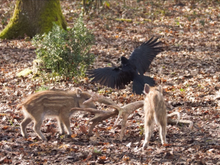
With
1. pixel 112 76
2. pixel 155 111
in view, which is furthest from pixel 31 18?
pixel 155 111

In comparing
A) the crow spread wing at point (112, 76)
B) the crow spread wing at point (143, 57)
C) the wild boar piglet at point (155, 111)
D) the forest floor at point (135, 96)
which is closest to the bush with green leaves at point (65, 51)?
the forest floor at point (135, 96)

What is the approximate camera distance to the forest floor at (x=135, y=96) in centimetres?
448

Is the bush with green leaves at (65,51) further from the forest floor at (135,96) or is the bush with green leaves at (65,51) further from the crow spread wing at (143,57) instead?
the crow spread wing at (143,57)

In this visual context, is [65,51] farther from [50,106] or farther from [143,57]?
[50,106]

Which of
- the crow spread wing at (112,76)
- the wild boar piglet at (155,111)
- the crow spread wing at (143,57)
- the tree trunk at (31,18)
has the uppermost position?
the tree trunk at (31,18)

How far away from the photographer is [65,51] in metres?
8.09

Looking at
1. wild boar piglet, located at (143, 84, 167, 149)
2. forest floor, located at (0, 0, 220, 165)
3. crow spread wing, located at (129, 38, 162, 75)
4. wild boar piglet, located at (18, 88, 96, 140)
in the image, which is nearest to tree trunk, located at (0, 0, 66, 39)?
forest floor, located at (0, 0, 220, 165)

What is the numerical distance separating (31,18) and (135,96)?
6.65 metres

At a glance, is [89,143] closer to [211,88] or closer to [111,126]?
[111,126]

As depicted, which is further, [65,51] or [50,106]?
[65,51]

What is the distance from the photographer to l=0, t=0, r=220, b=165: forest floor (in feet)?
14.7

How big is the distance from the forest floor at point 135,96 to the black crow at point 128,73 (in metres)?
0.63

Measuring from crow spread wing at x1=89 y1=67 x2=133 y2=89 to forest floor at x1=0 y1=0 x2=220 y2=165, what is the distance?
0.68 m

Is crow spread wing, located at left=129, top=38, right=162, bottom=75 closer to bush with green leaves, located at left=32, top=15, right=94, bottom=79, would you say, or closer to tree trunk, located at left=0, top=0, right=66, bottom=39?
bush with green leaves, located at left=32, top=15, right=94, bottom=79
